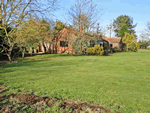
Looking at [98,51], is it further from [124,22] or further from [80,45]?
[124,22]

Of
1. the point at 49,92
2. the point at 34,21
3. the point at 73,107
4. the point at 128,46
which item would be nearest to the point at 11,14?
the point at 34,21

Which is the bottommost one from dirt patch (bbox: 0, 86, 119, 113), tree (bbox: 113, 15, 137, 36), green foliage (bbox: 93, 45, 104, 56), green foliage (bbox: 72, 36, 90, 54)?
dirt patch (bbox: 0, 86, 119, 113)

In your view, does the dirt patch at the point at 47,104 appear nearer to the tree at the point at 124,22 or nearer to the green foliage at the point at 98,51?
the green foliage at the point at 98,51

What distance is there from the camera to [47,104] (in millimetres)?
3836

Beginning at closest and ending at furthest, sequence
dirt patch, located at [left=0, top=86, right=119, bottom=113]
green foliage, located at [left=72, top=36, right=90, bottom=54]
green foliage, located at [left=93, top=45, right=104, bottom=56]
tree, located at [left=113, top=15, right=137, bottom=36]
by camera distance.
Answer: dirt patch, located at [left=0, top=86, right=119, bottom=113]
green foliage, located at [left=93, top=45, right=104, bottom=56]
green foliage, located at [left=72, top=36, right=90, bottom=54]
tree, located at [left=113, top=15, right=137, bottom=36]

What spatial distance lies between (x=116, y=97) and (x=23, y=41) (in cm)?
1456

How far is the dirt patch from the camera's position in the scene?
3.50 m

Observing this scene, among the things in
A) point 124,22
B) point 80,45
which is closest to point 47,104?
point 80,45

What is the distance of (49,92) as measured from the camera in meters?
4.77

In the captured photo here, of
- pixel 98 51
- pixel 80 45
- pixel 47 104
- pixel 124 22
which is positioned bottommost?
A: pixel 47 104

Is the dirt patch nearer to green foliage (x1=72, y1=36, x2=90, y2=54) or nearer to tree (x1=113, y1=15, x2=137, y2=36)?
green foliage (x1=72, y1=36, x2=90, y2=54)

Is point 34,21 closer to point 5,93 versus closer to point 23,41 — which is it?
point 23,41

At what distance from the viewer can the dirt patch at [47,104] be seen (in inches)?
138

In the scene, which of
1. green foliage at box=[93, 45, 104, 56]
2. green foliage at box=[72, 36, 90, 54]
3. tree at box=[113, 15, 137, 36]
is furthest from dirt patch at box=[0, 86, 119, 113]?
tree at box=[113, 15, 137, 36]
